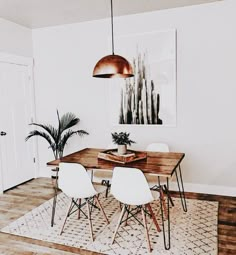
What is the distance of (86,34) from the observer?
A: 440cm

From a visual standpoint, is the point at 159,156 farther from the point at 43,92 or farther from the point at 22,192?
the point at 43,92

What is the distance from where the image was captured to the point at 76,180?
2.72m

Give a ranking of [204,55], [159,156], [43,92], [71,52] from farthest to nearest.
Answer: [43,92] < [71,52] < [204,55] < [159,156]

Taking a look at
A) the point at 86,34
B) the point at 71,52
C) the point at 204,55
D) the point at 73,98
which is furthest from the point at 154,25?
the point at 73,98

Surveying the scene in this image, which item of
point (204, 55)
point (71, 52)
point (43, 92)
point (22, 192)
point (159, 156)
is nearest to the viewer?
point (159, 156)

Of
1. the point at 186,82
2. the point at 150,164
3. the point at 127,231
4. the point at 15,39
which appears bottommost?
the point at 127,231

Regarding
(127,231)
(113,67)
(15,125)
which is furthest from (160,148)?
(15,125)

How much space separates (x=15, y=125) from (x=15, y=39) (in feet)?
4.60

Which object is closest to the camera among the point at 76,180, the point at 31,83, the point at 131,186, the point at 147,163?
the point at 131,186

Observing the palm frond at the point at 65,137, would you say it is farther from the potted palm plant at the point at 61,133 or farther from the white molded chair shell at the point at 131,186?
the white molded chair shell at the point at 131,186

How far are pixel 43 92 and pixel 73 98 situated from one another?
628 mm

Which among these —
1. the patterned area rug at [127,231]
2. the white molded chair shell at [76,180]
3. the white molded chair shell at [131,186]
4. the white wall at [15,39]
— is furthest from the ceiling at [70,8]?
the patterned area rug at [127,231]

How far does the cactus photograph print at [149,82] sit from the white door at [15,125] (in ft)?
5.32

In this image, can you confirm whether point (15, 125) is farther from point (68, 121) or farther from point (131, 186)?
point (131, 186)
